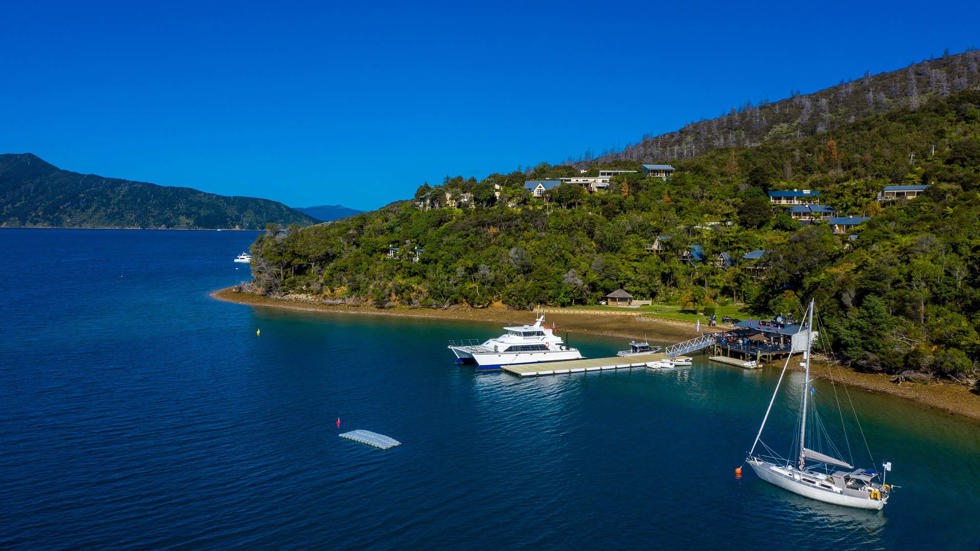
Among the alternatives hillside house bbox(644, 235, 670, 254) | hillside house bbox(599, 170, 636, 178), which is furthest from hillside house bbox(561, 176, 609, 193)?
hillside house bbox(644, 235, 670, 254)

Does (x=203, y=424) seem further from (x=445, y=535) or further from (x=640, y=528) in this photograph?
(x=640, y=528)

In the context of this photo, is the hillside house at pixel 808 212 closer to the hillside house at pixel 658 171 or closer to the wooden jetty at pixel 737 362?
the hillside house at pixel 658 171

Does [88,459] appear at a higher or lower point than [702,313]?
lower

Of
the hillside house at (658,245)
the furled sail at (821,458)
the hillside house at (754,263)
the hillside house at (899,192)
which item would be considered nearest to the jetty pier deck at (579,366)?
the furled sail at (821,458)

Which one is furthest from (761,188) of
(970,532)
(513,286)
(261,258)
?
(970,532)

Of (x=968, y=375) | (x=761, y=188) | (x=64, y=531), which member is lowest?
Result: (x=64, y=531)
